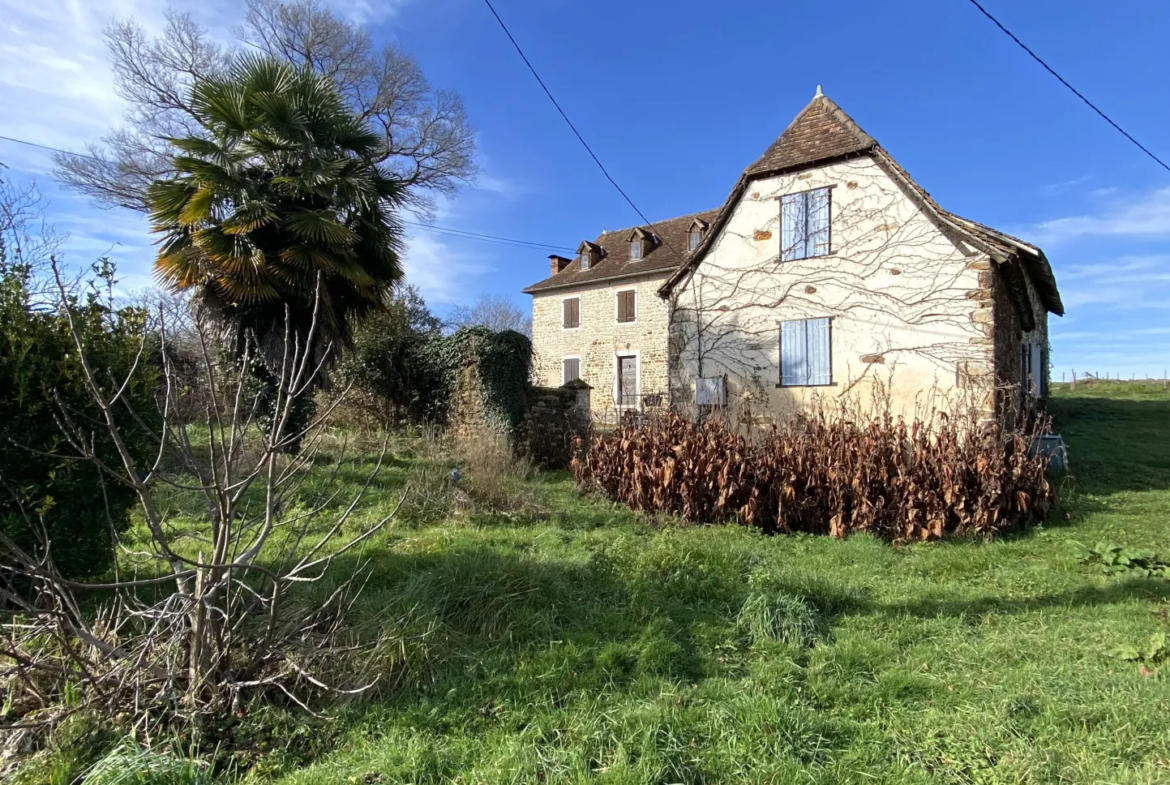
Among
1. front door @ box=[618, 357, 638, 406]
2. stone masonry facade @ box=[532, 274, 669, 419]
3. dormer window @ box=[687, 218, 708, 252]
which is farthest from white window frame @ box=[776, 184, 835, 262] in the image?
front door @ box=[618, 357, 638, 406]

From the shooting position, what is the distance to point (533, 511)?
7.21 m

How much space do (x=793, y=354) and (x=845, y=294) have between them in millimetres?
1237

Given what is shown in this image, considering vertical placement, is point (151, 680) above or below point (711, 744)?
above

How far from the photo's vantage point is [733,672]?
135 inches

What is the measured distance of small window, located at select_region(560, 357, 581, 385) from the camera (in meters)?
25.3

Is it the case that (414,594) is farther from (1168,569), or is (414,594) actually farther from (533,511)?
(1168,569)

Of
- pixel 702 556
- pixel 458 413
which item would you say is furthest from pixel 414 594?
pixel 458 413

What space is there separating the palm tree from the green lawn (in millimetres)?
5230

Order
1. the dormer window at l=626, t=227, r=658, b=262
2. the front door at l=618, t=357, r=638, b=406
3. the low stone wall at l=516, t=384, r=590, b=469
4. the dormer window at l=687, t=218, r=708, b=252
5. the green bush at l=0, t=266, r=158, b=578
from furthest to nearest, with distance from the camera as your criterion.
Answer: the dormer window at l=626, t=227, r=658, b=262, the front door at l=618, t=357, r=638, b=406, the dormer window at l=687, t=218, r=708, b=252, the low stone wall at l=516, t=384, r=590, b=469, the green bush at l=0, t=266, r=158, b=578

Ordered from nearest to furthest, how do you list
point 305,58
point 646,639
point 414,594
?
point 646,639 < point 414,594 < point 305,58

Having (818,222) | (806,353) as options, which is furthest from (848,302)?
(818,222)

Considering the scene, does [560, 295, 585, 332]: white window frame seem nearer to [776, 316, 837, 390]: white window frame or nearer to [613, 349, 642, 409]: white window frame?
[613, 349, 642, 409]: white window frame

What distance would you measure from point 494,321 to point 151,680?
40864 mm

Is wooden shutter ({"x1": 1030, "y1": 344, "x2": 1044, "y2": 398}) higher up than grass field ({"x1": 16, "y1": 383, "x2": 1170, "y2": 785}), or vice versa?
wooden shutter ({"x1": 1030, "y1": 344, "x2": 1044, "y2": 398})
